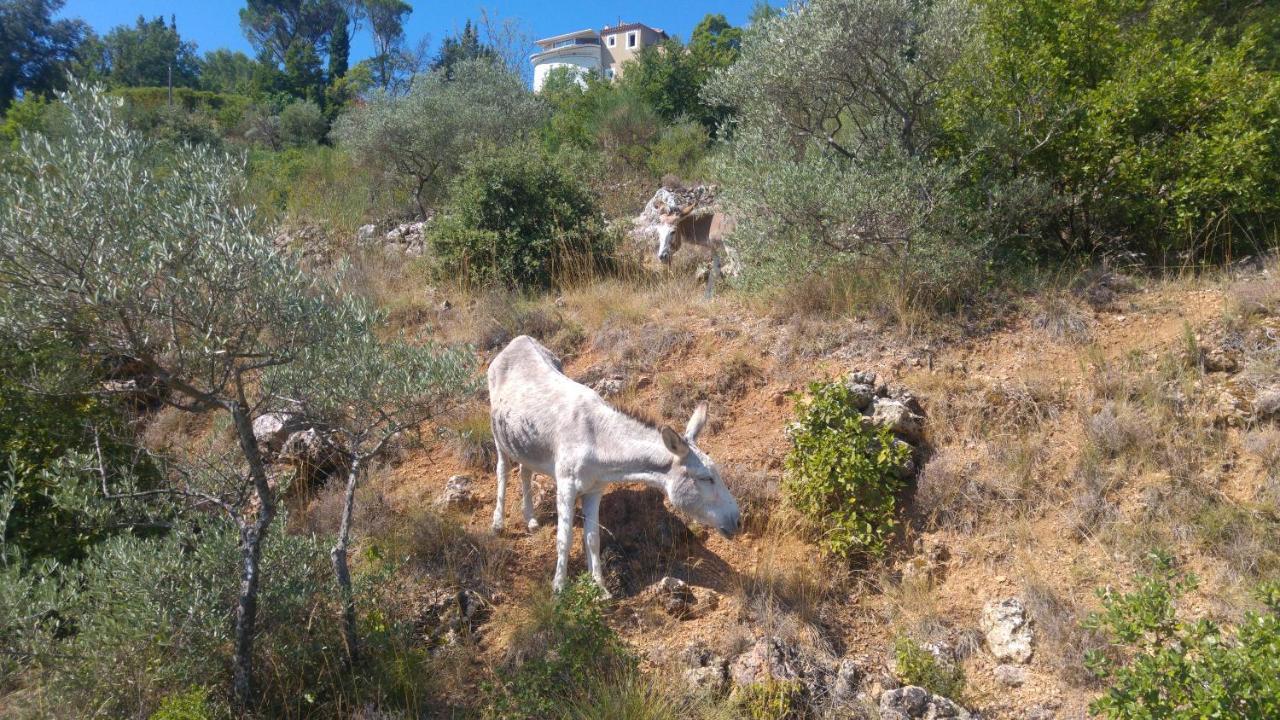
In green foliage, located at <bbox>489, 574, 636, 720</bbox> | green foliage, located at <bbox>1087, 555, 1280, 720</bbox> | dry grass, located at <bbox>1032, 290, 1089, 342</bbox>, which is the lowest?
green foliage, located at <bbox>489, 574, 636, 720</bbox>

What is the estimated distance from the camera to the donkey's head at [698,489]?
4.73 meters

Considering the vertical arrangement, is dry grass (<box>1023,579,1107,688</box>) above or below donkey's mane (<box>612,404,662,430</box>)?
below

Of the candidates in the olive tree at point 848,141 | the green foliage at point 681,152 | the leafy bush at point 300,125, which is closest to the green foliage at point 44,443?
the olive tree at point 848,141

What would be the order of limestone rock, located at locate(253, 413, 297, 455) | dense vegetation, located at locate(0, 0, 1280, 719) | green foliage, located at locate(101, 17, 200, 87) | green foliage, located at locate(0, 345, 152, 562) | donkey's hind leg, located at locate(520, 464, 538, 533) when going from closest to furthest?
dense vegetation, located at locate(0, 0, 1280, 719) → green foliage, located at locate(0, 345, 152, 562) → donkey's hind leg, located at locate(520, 464, 538, 533) → limestone rock, located at locate(253, 413, 297, 455) → green foliage, located at locate(101, 17, 200, 87)

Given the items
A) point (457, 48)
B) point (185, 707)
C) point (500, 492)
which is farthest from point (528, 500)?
point (457, 48)

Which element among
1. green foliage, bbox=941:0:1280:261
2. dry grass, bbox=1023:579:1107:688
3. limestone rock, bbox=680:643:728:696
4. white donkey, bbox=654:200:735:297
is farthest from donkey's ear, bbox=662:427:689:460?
white donkey, bbox=654:200:735:297

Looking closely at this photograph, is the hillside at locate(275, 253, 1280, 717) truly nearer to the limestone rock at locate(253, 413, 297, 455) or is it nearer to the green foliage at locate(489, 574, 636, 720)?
the green foliage at locate(489, 574, 636, 720)

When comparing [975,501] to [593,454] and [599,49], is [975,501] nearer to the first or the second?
[593,454]

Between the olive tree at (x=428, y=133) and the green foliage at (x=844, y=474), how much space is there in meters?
11.6

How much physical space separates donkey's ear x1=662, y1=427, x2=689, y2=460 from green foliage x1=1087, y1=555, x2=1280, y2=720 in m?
2.41

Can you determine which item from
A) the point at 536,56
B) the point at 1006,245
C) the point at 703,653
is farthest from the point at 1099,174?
the point at 536,56

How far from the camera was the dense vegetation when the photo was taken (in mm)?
3602

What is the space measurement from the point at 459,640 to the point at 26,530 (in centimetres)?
325

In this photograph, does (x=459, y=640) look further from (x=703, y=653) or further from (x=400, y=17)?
(x=400, y=17)
